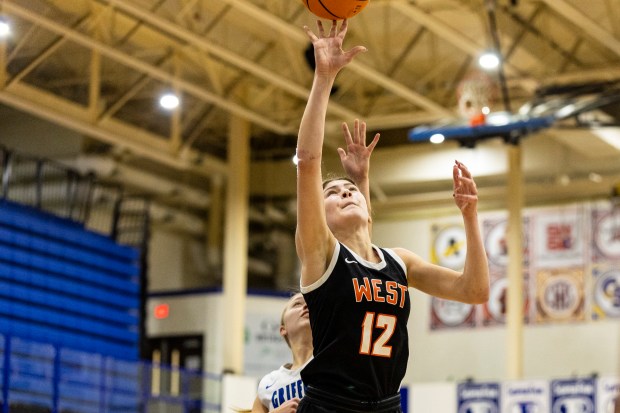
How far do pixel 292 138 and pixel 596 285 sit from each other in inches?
292

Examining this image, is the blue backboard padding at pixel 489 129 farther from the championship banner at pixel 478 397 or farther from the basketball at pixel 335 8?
the basketball at pixel 335 8

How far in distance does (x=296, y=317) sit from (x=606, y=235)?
16.9 metres

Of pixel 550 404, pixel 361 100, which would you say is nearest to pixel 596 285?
pixel 550 404

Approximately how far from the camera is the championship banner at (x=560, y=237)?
23.1m

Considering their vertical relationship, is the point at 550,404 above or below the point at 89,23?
below

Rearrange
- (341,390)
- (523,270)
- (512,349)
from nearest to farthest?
(341,390) → (512,349) → (523,270)

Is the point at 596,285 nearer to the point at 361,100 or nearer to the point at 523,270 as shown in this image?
the point at 523,270

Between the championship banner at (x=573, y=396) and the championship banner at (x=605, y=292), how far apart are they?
2927mm

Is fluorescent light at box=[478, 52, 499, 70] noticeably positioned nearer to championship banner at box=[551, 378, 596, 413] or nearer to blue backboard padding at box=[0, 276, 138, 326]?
championship banner at box=[551, 378, 596, 413]

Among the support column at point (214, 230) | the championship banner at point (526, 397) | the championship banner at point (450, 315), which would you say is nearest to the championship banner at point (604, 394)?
the championship banner at point (526, 397)

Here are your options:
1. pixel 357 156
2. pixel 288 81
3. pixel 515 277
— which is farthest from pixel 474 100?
pixel 357 156

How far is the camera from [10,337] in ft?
57.6

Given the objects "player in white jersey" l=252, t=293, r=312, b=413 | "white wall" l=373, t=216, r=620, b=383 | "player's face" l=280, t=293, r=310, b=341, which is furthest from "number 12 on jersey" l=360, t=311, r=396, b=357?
"white wall" l=373, t=216, r=620, b=383

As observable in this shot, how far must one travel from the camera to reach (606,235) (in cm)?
2295
